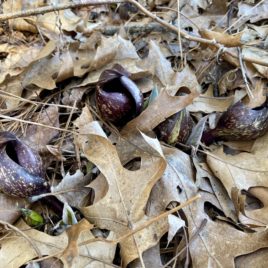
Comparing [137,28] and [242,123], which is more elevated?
[137,28]

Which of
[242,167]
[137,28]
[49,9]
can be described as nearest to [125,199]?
[242,167]

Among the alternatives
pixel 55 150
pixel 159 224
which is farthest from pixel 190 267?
pixel 55 150

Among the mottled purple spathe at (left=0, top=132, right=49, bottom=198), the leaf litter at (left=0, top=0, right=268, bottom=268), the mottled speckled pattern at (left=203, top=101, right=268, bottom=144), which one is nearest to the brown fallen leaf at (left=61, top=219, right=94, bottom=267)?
the leaf litter at (left=0, top=0, right=268, bottom=268)

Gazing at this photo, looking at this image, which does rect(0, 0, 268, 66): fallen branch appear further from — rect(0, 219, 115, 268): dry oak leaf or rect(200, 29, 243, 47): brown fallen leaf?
rect(0, 219, 115, 268): dry oak leaf

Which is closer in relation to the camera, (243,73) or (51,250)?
(51,250)

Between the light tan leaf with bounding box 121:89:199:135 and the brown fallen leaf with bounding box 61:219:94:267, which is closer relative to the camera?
the brown fallen leaf with bounding box 61:219:94:267

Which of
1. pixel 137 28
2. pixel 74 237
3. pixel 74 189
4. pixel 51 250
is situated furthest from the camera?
pixel 137 28

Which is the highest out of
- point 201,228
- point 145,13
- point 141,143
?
point 145,13

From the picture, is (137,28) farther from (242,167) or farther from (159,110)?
(242,167)
